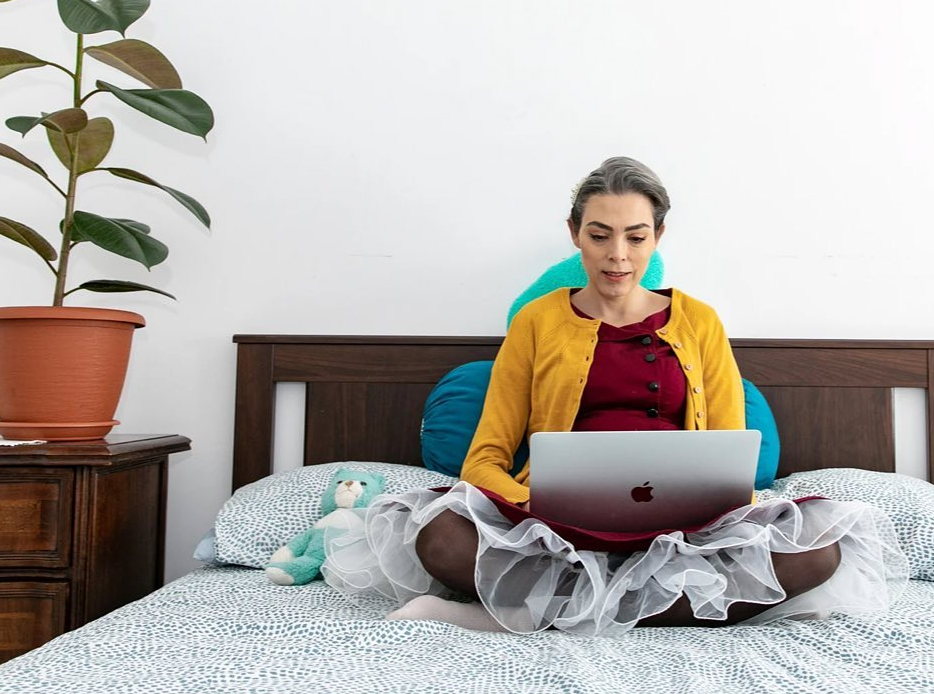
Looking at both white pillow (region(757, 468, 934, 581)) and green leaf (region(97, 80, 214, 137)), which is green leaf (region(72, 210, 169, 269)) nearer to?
green leaf (region(97, 80, 214, 137))

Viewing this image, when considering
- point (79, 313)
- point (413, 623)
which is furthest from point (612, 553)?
point (79, 313)

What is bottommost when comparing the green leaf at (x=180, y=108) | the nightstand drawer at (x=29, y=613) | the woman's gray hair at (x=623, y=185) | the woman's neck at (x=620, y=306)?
the nightstand drawer at (x=29, y=613)

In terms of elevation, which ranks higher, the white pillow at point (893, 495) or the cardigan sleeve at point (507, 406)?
the cardigan sleeve at point (507, 406)

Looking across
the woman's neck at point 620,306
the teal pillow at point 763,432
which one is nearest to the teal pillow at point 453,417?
the woman's neck at point 620,306

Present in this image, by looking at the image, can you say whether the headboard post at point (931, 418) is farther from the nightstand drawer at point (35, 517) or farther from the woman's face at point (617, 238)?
the nightstand drawer at point (35, 517)

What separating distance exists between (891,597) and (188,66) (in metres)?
1.78

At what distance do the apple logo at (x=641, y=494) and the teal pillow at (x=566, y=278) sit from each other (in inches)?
29.1

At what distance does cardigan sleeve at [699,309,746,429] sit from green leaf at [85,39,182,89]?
111 centimetres

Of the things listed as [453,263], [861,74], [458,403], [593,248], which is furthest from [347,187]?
[861,74]

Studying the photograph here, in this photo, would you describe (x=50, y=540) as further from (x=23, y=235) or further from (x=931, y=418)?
(x=931, y=418)

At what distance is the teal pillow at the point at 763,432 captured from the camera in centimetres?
163

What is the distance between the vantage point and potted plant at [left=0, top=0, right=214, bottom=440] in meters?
1.50

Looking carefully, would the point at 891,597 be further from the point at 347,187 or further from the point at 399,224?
the point at 347,187

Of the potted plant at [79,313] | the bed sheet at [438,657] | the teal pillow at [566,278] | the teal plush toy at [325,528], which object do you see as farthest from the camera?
the teal pillow at [566,278]
